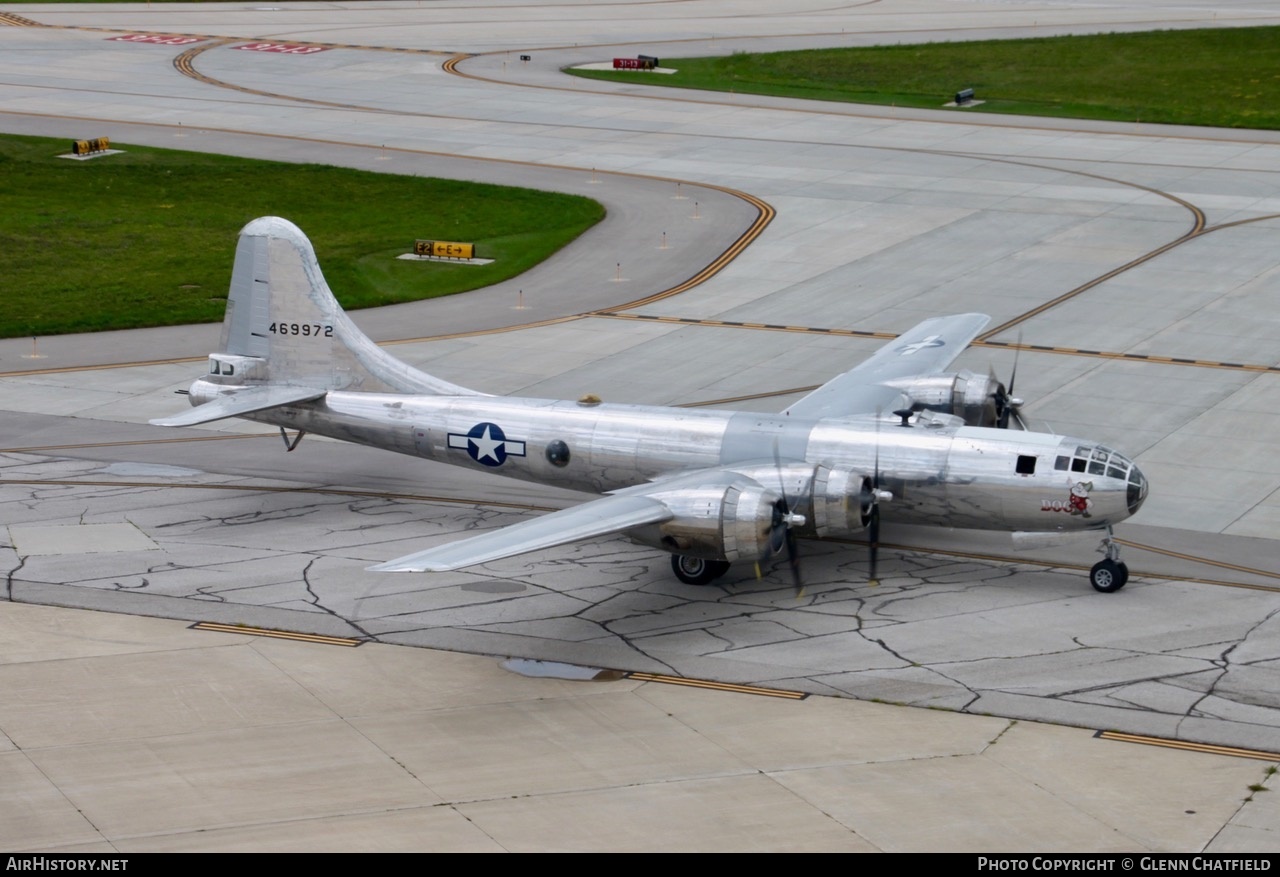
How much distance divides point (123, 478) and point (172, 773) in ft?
55.4

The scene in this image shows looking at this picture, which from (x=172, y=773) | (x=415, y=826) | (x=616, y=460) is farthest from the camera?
(x=616, y=460)

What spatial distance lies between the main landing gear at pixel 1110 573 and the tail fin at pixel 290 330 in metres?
15.8

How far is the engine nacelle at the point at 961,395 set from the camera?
133 feet

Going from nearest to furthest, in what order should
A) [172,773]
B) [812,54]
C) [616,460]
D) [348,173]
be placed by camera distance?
[172,773]
[616,460]
[348,173]
[812,54]

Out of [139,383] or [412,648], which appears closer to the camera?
[412,648]

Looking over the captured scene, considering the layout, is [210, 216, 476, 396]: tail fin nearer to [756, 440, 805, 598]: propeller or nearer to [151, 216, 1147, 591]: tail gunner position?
[151, 216, 1147, 591]: tail gunner position

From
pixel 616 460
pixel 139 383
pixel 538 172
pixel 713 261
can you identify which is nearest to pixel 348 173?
pixel 538 172

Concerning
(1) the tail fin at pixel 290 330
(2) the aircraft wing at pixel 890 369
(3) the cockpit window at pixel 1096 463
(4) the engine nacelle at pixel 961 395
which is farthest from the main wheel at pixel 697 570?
(1) the tail fin at pixel 290 330

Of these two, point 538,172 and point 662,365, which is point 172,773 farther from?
point 538,172

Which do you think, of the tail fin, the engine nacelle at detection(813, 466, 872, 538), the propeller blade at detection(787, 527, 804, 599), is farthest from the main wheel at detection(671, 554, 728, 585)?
the tail fin

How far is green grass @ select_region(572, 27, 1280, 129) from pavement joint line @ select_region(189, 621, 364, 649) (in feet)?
229

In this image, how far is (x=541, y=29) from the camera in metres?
124

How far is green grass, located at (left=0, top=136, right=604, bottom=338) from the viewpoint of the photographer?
60031 millimetres

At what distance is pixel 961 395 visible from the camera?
40781 mm
